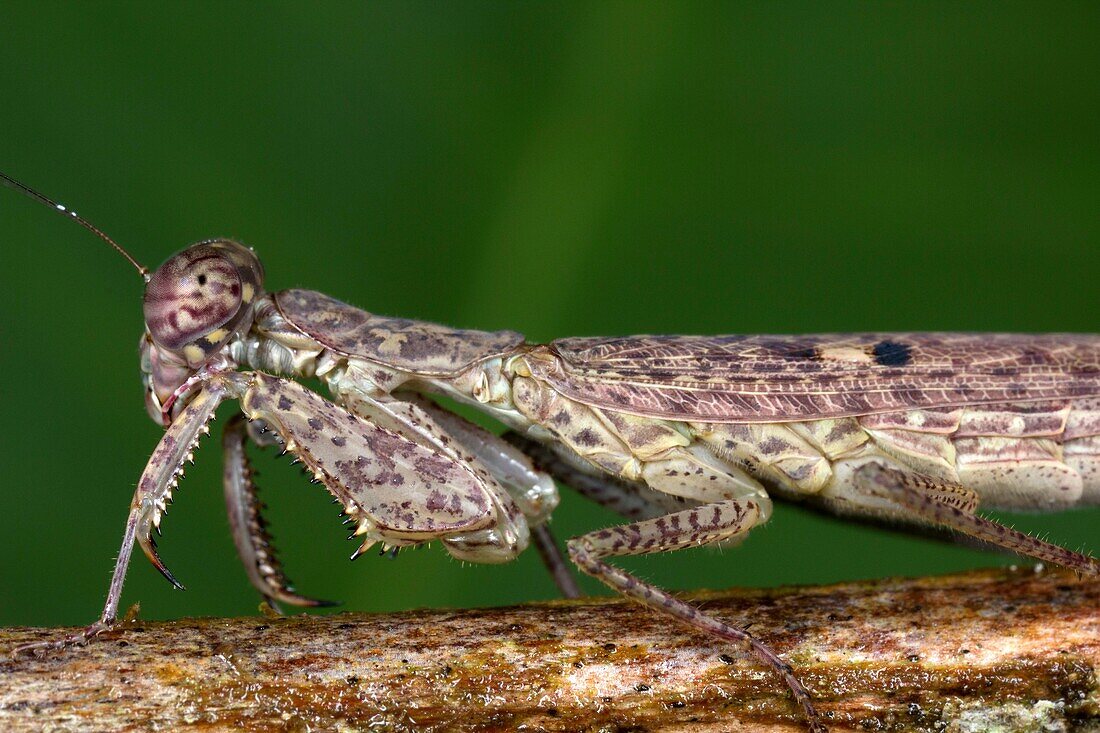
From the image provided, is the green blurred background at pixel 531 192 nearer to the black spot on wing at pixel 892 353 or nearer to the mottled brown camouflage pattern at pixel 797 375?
the mottled brown camouflage pattern at pixel 797 375

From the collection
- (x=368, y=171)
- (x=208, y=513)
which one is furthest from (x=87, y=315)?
(x=368, y=171)

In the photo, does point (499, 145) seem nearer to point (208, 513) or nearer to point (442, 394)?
point (442, 394)

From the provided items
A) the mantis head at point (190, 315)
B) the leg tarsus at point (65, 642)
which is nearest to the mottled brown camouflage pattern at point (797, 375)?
the mantis head at point (190, 315)

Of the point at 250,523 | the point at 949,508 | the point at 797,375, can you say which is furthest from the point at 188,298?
the point at 949,508

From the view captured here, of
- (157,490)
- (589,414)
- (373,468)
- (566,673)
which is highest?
(589,414)

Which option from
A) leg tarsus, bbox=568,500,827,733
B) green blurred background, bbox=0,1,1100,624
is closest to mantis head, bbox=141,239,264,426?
green blurred background, bbox=0,1,1100,624

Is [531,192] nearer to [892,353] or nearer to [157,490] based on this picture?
[892,353]
